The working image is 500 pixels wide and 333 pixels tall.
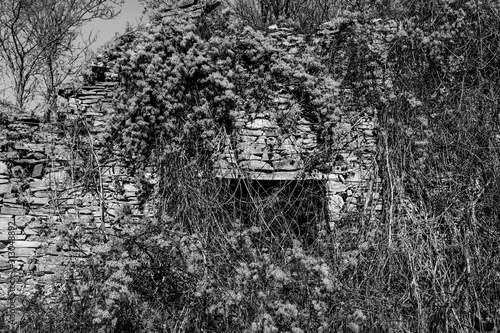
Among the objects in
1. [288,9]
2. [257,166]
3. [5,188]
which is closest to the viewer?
[257,166]

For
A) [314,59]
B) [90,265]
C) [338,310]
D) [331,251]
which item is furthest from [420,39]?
[90,265]

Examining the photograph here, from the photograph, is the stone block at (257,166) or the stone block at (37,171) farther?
the stone block at (37,171)

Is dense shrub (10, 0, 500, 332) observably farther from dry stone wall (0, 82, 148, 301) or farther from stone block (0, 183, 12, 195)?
stone block (0, 183, 12, 195)

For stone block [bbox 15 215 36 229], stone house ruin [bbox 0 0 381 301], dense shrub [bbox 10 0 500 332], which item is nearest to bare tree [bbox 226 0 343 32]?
dense shrub [bbox 10 0 500 332]

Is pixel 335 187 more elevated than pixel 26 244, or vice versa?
pixel 335 187

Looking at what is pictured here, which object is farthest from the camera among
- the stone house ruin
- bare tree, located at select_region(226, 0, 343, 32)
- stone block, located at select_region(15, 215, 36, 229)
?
bare tree, located at select_region(226, 0, 343, 32)

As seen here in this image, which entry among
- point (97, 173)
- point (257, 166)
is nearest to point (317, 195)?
point (257, 166)

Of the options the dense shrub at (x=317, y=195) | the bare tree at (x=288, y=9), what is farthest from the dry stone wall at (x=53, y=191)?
the bare tree at (x=288, y=9)

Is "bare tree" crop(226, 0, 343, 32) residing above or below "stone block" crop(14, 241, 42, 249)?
above

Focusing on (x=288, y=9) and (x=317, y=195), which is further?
(x=288, y=9)

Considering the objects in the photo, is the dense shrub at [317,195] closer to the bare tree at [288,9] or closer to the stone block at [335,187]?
the stone block at [335,187]

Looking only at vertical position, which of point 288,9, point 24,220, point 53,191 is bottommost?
point 24,220

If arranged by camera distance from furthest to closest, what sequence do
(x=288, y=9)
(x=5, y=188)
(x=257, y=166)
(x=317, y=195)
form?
(x=288, y=9)
(x=5, y=188)
(x=257, y=166)
(x=317, y=195)

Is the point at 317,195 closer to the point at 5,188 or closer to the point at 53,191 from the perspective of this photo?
the point at 53,191
